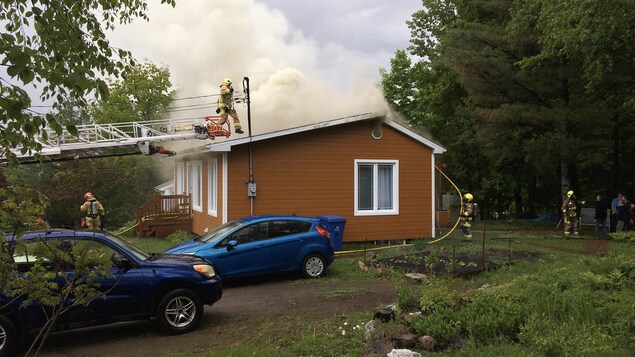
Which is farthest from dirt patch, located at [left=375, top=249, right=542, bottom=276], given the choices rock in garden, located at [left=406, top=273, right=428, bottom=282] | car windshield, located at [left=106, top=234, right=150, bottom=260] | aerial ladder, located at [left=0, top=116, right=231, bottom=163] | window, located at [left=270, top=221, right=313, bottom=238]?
aerial ladder, located at [left=0, top=116, right=231, bottom=163]

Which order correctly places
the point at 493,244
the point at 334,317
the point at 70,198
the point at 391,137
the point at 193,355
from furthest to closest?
the point at 70,198 < the point at 391,137 < the point at 493,244 < the point at 334,317 < the point at 193,355

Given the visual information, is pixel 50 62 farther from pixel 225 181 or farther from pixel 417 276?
pixel 225 181

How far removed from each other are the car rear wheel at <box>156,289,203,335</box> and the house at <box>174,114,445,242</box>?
6.65 metres

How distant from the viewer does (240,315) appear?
24.9ft

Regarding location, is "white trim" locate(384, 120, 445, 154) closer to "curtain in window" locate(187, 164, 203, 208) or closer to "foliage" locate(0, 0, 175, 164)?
"curtain in window" locate(187, 164, 203, 208)

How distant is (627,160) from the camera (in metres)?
31.1

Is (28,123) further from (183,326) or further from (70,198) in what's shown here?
(70,198)

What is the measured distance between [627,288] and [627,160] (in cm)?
2920

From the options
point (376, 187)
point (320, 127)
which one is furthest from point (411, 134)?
point (320, 127)

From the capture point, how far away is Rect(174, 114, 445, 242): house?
13.7 metres

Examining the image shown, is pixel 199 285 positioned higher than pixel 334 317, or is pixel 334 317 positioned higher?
pixel 199 285

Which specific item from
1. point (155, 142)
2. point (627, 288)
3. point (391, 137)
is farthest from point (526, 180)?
point (627, 288)

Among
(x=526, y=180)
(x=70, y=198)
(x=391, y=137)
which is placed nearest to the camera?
(x=391, y=137)

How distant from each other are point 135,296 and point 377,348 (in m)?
3.29
